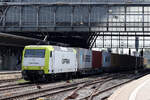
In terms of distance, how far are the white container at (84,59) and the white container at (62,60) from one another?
1.21 metres

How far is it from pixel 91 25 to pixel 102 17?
1.93m

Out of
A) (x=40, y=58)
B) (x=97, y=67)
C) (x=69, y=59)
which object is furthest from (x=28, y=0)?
(x=40, y=58)

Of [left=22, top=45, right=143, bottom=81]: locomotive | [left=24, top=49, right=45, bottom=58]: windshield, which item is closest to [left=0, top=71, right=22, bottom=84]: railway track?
[left=22, top=45, right=143, bottom=81]: locomotive

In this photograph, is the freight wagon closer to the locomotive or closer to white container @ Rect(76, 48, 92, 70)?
white container @ Rect(76, 48, 92, 70)

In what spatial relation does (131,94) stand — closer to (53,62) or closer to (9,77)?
(53,62)

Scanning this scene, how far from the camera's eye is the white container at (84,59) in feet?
93.5

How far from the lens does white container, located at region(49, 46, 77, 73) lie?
2245 centimetres

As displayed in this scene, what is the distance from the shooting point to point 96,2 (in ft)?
134

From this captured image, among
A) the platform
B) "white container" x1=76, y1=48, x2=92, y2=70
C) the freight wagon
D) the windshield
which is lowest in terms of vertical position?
the freight wagon

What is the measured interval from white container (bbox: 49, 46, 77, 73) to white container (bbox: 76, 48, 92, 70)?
3.97ft

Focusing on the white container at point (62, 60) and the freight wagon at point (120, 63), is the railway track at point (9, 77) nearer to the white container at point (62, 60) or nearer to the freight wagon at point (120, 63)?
the white container at point (62, 60)

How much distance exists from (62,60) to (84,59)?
636 centimetres

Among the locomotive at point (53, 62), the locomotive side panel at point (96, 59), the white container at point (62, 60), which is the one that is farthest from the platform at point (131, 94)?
the locomotive side panel at point (96, 59)

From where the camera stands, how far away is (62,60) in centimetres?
2417
